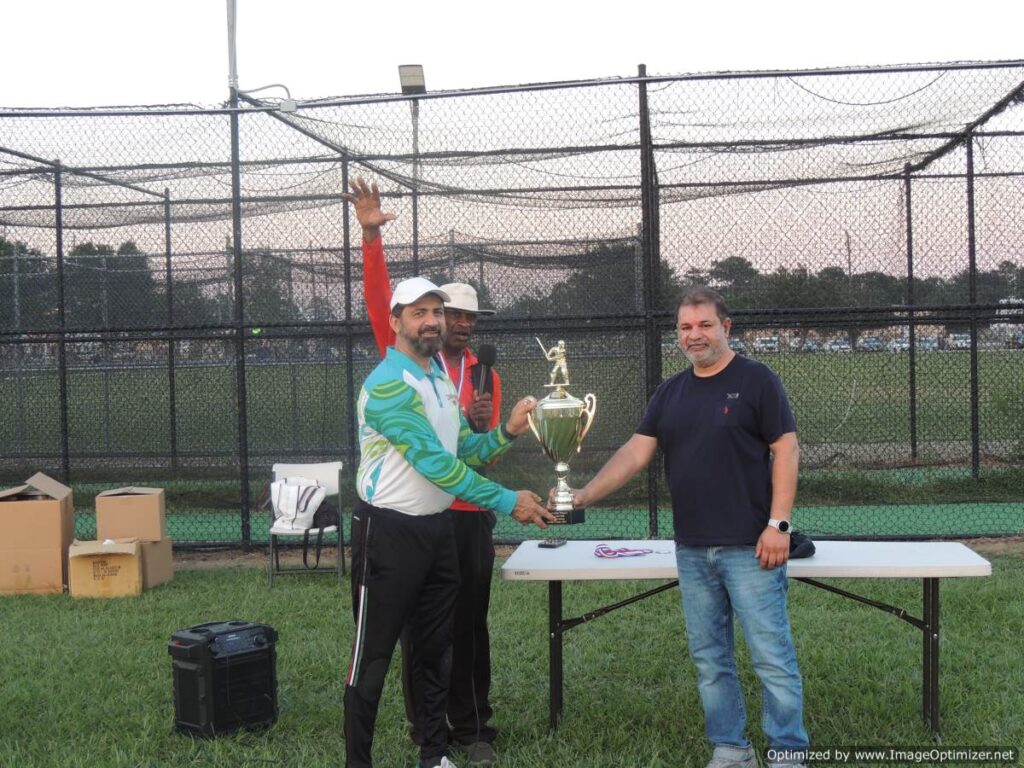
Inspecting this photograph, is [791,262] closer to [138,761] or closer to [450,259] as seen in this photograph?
[450,259]

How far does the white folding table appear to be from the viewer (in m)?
3.85

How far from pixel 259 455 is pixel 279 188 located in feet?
9.24

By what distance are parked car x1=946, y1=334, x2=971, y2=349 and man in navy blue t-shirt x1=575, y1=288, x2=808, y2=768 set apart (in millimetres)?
6491

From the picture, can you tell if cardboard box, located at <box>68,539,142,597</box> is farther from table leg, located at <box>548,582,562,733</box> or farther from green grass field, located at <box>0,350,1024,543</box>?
table leg, located at <box>548,582,562,733</box>

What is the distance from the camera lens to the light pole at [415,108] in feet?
23.6

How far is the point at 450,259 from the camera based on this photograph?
28.1ft

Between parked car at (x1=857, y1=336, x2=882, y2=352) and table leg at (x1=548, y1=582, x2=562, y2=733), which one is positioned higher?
parked car at (x1=857, y1=336, x2=882, y2=352)

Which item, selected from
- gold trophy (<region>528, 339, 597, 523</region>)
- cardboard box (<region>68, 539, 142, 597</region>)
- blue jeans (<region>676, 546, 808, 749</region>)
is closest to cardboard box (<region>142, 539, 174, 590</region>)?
cardboard box (<region>68, 539, 142, 597</region>)

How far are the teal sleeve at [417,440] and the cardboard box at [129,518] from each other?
14.1ft

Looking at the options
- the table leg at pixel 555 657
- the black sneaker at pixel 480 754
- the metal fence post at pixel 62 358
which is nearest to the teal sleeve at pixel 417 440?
the table leg at pixel 555 657

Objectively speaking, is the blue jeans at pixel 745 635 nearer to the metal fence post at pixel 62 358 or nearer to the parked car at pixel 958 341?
the metal fence post at pixel 62 358

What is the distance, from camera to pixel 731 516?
3.47 m

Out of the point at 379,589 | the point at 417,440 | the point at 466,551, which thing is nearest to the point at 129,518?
the point at 466,551

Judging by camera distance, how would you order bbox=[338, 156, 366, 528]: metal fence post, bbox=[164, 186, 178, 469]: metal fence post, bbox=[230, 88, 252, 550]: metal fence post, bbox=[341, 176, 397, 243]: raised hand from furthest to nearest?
bbox=[164, 186, 178, 469]: metal fence post → bbox=[338, 156, 366, 528]: metal fence post → bbox=[230, 88, 252, 550]: metal fence post → bbox=[341, 176, 397, 243]: raised hand
